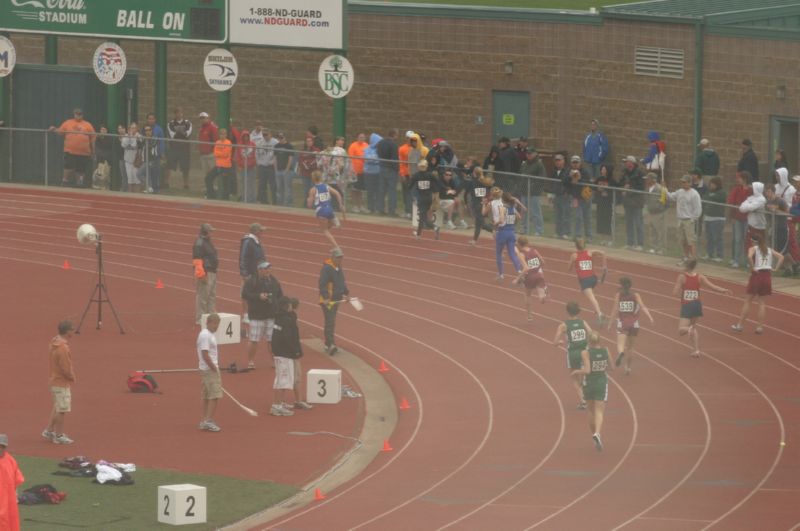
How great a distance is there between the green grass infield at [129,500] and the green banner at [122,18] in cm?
2150

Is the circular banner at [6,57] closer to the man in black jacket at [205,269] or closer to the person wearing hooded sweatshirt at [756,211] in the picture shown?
the man in black jacket at [205,269]

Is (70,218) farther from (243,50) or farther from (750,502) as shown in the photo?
(750,502)

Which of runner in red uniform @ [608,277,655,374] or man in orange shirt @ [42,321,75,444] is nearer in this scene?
man in orange shirt @ [42,321,75,444]

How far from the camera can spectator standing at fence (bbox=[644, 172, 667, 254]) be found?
34250mm

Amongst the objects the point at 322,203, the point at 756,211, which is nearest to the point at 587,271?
the point at 756,211

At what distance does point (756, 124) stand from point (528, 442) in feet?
59.8

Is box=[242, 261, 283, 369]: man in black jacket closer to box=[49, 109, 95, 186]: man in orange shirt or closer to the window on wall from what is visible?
box=[49, 109, 95, 186]: man in orange shirt

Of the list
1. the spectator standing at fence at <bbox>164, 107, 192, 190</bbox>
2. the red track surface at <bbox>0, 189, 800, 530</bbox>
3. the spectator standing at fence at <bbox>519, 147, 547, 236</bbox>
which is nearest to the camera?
the red track surface at <bbox>0, 189, 800, 530</bbox>

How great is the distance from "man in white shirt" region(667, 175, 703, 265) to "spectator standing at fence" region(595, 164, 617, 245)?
1.53 m

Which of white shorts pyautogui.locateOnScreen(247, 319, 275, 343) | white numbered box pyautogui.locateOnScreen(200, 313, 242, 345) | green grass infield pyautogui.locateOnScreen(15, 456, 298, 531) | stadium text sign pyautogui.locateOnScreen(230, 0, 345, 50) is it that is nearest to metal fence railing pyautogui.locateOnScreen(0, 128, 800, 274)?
stadium text sign pyautogui.locateOnScreen(230, 0, 345, 50)

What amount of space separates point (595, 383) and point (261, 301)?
6.41 meters

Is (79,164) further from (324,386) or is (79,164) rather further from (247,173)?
(324,386)

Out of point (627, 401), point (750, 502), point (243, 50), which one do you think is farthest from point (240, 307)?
point (243, 50)

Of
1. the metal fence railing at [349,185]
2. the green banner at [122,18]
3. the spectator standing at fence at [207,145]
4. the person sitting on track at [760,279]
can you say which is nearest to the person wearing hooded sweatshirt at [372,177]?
the metal fence railing at [349,185]
